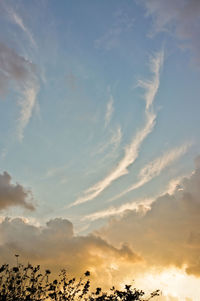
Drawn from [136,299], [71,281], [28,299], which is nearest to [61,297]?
[71,281]

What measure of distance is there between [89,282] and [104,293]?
20.8 feet

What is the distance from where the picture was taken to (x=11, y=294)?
2109 centimetres

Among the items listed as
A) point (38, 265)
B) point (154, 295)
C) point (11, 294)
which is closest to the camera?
point (11, 294)

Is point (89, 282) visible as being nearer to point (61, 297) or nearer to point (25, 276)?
point (61, 297)

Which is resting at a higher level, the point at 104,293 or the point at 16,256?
the point at 16,256

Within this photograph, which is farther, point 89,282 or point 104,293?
point 104,293

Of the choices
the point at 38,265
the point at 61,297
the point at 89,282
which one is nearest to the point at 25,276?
the point at 38,265

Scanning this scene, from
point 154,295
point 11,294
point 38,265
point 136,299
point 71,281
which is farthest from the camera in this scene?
point 136,299

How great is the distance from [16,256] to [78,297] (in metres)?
6.28

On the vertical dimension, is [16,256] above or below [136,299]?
above

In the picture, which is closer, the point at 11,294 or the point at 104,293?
the point at 11,294

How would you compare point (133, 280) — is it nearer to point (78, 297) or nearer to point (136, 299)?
point (136, 299)

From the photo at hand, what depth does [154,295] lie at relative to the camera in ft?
91.1

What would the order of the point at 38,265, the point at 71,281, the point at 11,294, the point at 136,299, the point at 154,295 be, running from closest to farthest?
the point at 11,294 → the point at 38,265 → the point at 71,281 → the point at 154,295 → the point at 136,299
